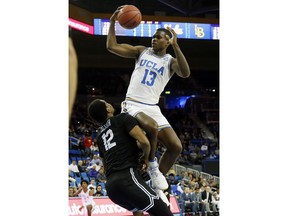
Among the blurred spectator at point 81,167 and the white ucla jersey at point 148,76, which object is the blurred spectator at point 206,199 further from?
the white ucla jersey at point 148,76

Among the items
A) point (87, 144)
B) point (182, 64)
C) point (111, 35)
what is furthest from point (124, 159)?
point (87, 144)

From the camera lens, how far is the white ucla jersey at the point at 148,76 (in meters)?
5.61

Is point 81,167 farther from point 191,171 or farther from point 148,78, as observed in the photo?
point 148,78

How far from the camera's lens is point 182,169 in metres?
13.8

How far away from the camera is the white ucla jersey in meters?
5.61

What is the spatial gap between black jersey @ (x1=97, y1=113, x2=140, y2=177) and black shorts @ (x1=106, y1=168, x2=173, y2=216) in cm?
9

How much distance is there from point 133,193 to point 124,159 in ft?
1.08

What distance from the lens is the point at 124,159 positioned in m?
4.94

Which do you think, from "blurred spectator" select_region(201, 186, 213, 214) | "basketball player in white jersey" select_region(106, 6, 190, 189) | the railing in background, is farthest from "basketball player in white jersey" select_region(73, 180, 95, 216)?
"basketball player in white jersey" select_region(106, 6, 190, 189)

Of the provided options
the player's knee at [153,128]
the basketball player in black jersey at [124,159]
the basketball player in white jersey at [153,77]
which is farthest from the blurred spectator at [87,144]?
the basketball player in black jersey at [124,159]

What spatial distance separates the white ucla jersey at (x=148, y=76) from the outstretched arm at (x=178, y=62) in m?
0.09

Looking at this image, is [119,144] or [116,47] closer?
[119,144]
